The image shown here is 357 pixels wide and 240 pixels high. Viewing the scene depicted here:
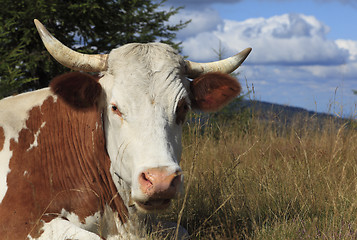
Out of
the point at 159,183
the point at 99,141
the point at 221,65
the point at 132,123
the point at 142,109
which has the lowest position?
the point at 159,183

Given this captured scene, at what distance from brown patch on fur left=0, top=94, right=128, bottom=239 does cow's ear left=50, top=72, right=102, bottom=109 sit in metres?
0.09

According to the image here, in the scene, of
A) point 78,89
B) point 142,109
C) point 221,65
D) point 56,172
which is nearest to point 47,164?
point 56,172

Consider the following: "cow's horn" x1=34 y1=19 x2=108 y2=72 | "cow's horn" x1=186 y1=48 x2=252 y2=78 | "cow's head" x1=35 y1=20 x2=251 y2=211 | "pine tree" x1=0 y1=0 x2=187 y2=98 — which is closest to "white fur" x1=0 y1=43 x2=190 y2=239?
"cow's head" x1=35 y1=20 x2=251 y2=211

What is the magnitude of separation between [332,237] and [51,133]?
268 centimetres

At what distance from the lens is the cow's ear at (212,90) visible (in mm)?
3768

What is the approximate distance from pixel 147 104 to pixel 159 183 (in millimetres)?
702

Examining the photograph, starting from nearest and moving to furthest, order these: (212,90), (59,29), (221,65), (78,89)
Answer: (78,89)
(212,90)
(221,65)
(59,29)

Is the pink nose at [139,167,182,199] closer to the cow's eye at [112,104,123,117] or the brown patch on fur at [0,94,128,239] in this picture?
the brown patch on fur at [0,94,128,239]

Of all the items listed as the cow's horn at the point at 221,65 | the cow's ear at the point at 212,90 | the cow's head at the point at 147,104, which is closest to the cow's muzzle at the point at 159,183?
the cow's head at the point at 147,104

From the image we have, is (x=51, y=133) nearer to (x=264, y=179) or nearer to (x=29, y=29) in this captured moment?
(x=264, y=179)

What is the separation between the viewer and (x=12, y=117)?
3680 mm

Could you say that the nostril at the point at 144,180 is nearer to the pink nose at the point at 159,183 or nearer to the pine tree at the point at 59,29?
the pink nose at the point at 159,183

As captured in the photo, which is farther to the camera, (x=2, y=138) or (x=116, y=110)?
(x=2, y=138)

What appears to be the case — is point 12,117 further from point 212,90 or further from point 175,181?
point 212,90
